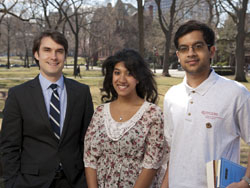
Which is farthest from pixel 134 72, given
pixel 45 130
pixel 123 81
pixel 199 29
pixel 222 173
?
pixel 222 173

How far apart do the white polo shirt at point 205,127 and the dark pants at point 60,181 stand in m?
1.06

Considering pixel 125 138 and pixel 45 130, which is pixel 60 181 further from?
pixel 125 138

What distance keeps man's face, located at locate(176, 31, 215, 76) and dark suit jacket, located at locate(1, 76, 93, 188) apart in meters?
1.24

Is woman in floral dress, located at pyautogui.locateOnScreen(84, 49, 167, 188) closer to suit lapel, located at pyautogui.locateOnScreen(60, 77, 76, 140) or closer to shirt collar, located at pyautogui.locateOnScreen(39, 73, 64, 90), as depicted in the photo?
suit lapel, located at pyautogui.locateOnScreen(60, 77, 76, 140)

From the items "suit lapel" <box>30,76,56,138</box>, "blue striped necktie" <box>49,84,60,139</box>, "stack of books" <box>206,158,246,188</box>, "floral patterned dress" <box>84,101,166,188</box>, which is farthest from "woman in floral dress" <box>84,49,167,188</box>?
"stack of books" <box>206,158,246,188</box>

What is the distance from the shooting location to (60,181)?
2.94m

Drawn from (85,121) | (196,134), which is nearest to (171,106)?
(196,134)

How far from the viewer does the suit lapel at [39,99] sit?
9.36ft

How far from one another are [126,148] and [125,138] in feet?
0.28

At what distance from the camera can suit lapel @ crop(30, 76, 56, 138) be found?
2.85 m

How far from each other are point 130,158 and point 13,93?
1.30 metres

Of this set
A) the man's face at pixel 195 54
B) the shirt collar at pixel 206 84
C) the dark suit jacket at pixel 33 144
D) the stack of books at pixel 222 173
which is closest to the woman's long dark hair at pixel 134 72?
the dark suit jacket at pixel 33 144

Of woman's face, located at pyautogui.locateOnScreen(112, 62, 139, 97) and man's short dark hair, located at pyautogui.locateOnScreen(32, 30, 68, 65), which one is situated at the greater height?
man's short dark hair, located at pyautogui.locateOnScreen(32, 30, 68, 65)

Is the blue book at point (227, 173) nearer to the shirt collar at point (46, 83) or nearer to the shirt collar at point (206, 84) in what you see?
the shirt collar at point (206, 84)
